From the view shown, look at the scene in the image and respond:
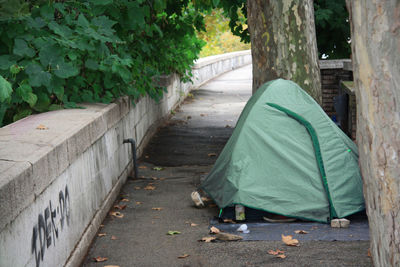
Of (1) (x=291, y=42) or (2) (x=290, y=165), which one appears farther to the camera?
(1) (x=291, y=42)

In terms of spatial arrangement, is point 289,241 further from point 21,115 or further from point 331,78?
point 331,78

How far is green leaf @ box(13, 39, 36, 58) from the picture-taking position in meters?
5.93

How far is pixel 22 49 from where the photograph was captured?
5961 mm

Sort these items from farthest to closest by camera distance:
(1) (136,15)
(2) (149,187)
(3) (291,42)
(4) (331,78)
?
1. (4) (331,78)
2. (3) (291,42)
3. (2) (149,187)
4. (1) (136,15)

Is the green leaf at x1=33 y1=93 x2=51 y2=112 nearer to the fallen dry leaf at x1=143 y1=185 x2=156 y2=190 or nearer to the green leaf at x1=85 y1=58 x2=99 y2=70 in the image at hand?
the green leaf at x1=85 y1=58 x2=99 y2=70

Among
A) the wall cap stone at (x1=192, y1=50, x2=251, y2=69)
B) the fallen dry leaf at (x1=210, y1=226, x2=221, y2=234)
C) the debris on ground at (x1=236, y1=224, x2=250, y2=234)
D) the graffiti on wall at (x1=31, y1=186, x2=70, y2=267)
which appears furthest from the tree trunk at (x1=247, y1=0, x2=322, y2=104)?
the wall cap stone at (x1=192, y1=50, x2=251, y2=69)

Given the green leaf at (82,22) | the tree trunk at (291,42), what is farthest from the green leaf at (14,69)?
the tree trunk at (291,42)

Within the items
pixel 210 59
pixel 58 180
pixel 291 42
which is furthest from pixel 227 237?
pixel 210 59

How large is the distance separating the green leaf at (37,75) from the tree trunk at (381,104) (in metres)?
3.74

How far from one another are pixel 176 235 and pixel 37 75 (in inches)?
82.8

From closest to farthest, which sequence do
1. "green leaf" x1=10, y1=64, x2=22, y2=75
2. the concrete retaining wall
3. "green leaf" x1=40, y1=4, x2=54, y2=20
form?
the concrete retaining wall, "green leaf" x1=10, y1=64, x2=22, y2=75, "green leaf" x1=40, y1=4, x2=54, y2=20

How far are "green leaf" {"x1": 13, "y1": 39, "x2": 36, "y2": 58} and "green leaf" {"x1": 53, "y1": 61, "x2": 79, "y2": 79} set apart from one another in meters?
0.27

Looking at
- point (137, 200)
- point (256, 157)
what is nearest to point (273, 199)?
point (256, 157)

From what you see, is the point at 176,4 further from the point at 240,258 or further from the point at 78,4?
the point at 240,258
